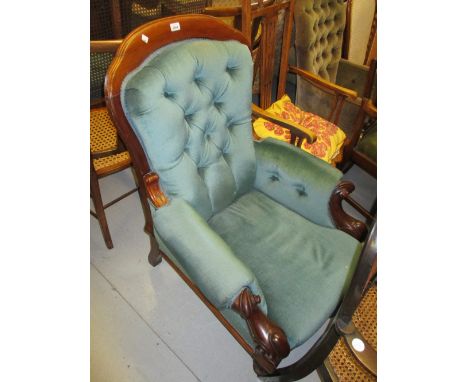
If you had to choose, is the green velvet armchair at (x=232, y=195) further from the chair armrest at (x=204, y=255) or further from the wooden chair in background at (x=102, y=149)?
the wooden chair in background at (x=102, y=149)

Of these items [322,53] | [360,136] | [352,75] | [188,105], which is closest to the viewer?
[188,105]

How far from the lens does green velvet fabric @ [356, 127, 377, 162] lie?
6.23ft

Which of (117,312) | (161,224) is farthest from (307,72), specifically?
(117,312)

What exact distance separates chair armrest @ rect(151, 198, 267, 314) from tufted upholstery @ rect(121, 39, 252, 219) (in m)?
0.12

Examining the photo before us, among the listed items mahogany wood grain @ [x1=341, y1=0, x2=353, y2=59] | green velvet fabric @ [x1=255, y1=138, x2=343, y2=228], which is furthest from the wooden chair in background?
mahogany wood grain @ [x1=341, y1=0, x2=353, y2=59]

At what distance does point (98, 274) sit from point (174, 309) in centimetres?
44

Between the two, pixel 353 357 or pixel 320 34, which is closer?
pixel 353 357

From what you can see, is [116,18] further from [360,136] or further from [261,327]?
[261,327]

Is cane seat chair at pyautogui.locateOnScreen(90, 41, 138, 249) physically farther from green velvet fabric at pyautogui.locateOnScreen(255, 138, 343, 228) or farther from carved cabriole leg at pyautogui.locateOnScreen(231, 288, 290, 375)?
carved cabriole leg at pyautogui.locateOnScreen(231, 288, 290, 375)

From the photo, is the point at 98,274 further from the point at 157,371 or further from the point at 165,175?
the point at 165,175

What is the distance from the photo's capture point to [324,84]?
1.91 meters

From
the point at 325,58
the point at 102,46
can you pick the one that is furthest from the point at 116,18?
the point at 325,58

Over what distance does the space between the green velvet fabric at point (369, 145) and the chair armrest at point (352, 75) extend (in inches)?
21.7

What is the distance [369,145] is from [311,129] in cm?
39
